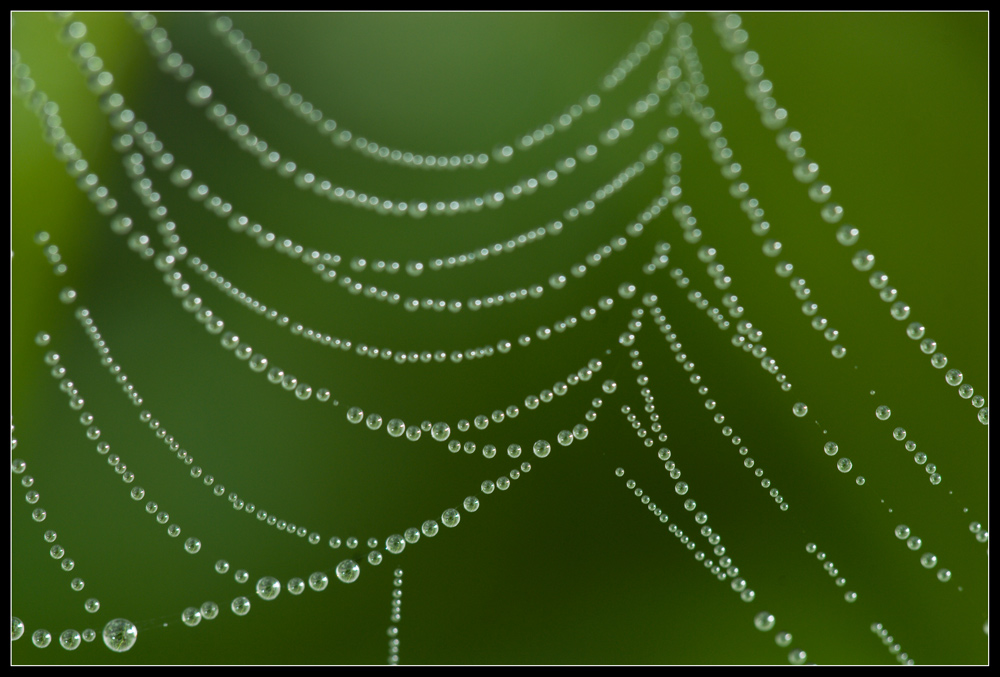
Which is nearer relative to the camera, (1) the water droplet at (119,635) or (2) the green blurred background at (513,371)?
(1) the water droplet at (119,635)

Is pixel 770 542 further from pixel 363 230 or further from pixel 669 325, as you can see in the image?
pixel 363 230

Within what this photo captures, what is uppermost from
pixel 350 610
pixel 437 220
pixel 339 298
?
pixel 437 220

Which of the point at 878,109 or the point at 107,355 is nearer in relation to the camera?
the point at 107,355

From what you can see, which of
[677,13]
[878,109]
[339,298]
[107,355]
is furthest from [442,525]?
[878,109]

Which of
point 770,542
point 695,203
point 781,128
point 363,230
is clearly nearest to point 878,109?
A: point 781,128

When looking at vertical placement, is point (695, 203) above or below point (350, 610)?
above

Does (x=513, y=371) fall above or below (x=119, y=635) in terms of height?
above

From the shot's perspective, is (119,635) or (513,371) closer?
(119,635)

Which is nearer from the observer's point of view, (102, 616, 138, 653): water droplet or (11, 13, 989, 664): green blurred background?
(102, 616, 138, 653): water droplet
